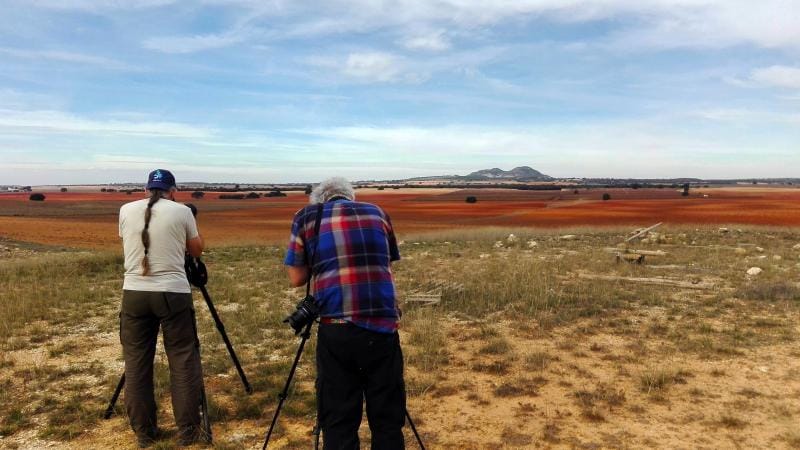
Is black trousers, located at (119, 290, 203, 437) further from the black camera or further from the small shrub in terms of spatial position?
the small shrub

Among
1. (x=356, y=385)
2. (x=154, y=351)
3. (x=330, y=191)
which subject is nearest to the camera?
(x=356, y=385)

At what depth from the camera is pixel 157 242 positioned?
13.6 feet

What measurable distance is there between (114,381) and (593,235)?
22105 millimetres

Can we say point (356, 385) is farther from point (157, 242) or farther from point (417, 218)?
point (417, 218)

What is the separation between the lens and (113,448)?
460 cm

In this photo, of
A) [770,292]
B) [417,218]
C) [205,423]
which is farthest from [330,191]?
[417,218]

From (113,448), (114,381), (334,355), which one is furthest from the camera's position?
(114,381)

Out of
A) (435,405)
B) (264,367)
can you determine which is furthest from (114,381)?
(435,405)

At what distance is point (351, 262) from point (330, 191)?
55 centimetres

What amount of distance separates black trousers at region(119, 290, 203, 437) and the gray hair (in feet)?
5.77

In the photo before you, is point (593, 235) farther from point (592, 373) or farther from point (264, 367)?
point (264, 367)

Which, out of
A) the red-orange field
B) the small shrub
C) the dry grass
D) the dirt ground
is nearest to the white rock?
the dirt ground

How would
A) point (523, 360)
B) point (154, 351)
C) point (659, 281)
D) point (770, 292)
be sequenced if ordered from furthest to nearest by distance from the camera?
1. point (659, 281)
2. point (770, 292)
3. point (523, 360)
4. point (154, 351)

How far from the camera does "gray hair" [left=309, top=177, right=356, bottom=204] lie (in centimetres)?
341
